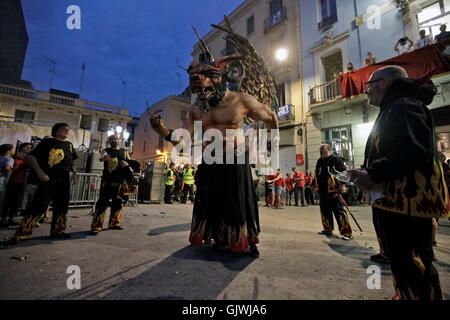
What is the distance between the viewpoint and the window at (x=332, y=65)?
12.9m

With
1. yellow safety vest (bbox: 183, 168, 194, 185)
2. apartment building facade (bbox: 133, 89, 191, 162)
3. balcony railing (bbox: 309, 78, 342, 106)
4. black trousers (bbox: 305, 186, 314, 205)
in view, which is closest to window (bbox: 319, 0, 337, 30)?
balcony railing (bbox: 309, 78, 342, 106)

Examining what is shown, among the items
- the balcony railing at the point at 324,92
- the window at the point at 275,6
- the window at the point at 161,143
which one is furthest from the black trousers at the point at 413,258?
the window at the point at 161,143

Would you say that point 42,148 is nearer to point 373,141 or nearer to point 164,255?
point 164,255

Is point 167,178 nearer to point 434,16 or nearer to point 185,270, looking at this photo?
point 185,270

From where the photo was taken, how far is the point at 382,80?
1.50 metres

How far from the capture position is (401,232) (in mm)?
1221

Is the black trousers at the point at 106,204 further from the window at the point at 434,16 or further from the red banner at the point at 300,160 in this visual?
the window at the point at 434,16

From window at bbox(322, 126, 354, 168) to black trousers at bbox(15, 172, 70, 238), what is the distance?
1215 cm

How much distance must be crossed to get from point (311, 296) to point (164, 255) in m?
1.68

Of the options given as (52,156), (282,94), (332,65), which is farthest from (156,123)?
(282,94)

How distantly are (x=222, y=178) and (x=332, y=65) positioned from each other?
14497 mm

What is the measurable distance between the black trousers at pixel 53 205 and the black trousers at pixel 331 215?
473 cm

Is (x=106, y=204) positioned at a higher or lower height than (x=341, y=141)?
lower
